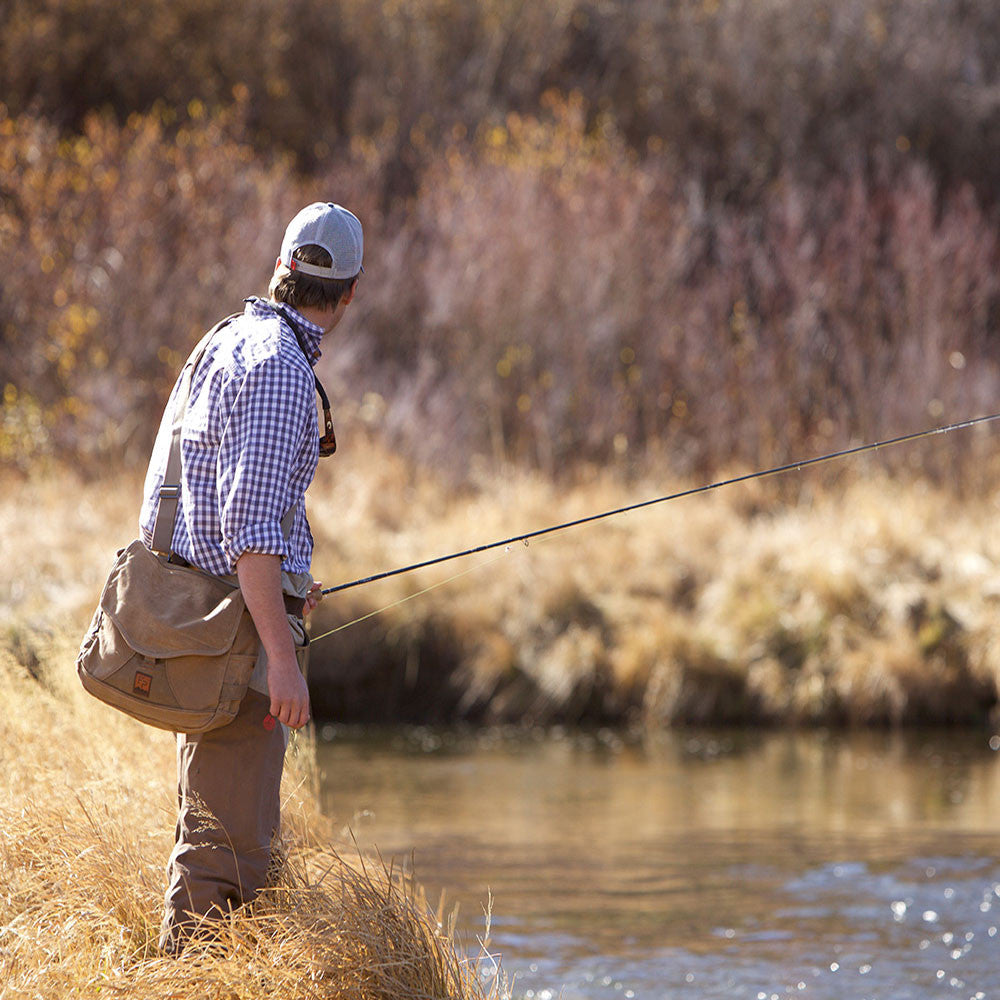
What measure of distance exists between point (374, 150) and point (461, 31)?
351 cm

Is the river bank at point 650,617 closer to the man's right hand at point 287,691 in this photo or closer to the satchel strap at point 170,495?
the satchel strap at point 170,495

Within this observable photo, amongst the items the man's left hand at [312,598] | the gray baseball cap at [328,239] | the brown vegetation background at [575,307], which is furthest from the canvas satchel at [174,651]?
the brown vegetation background at [575,307]

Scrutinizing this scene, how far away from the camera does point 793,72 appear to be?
21.4m

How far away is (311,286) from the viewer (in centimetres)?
355

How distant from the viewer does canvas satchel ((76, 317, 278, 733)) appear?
11.0ft

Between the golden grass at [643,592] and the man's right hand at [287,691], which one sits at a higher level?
the golden grass at [643,592]

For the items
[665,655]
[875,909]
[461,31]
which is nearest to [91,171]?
[461,31]

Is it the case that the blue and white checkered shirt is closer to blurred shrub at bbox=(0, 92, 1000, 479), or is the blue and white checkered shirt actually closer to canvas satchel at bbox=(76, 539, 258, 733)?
canvas satchel at bbox=(76, 539, 258, 733)

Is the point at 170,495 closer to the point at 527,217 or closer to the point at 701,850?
the point at 701,850

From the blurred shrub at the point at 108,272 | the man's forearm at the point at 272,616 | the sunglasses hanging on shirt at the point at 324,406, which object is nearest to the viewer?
the man's forearm at the point at 272,616

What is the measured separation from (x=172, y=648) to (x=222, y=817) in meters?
0.39

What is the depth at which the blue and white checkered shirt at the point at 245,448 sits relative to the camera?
329 cm

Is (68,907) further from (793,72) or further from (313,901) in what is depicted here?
(793,72)

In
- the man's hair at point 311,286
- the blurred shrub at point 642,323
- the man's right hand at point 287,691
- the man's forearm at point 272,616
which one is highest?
the blurred shrub at point 642,323
